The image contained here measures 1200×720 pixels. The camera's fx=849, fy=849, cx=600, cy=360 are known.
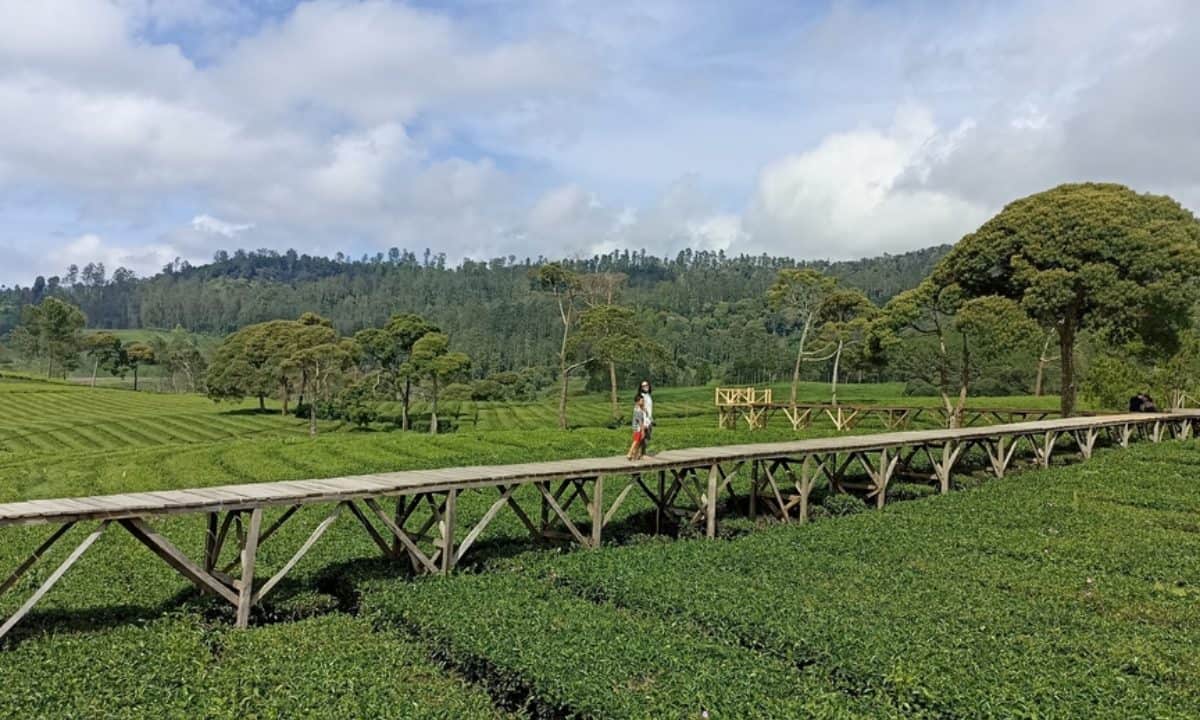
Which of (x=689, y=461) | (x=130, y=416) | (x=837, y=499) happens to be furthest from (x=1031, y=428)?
(x=130, y=416)

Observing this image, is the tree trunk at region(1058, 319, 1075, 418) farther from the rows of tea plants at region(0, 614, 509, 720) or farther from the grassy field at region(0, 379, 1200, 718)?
the rows of tea plants at region(0, 614, 509, 720)

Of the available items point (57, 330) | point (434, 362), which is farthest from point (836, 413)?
point (57, 330)

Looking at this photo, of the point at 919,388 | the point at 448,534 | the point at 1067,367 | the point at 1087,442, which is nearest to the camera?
the point at 448,534

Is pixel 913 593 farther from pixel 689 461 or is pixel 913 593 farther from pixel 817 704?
pixel 689 461

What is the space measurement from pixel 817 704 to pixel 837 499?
1363cm

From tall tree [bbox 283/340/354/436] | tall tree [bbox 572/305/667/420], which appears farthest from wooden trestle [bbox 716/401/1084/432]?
tall tree [bbox 283/340/354/436]

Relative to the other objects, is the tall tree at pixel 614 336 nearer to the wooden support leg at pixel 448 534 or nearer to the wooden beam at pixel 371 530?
the wooden beam at pixel 371 530

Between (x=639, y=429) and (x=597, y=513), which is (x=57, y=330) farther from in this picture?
(x=597, y=513)

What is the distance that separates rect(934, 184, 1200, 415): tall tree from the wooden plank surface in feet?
51.6

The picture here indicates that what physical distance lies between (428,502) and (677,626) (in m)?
8.31

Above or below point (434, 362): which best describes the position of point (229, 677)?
below

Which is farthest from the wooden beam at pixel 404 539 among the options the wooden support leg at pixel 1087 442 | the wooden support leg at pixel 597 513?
the wooden support leg at pixel 1087 442

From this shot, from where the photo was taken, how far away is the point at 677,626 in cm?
1084

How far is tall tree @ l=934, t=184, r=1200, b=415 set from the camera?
32.1 metres
